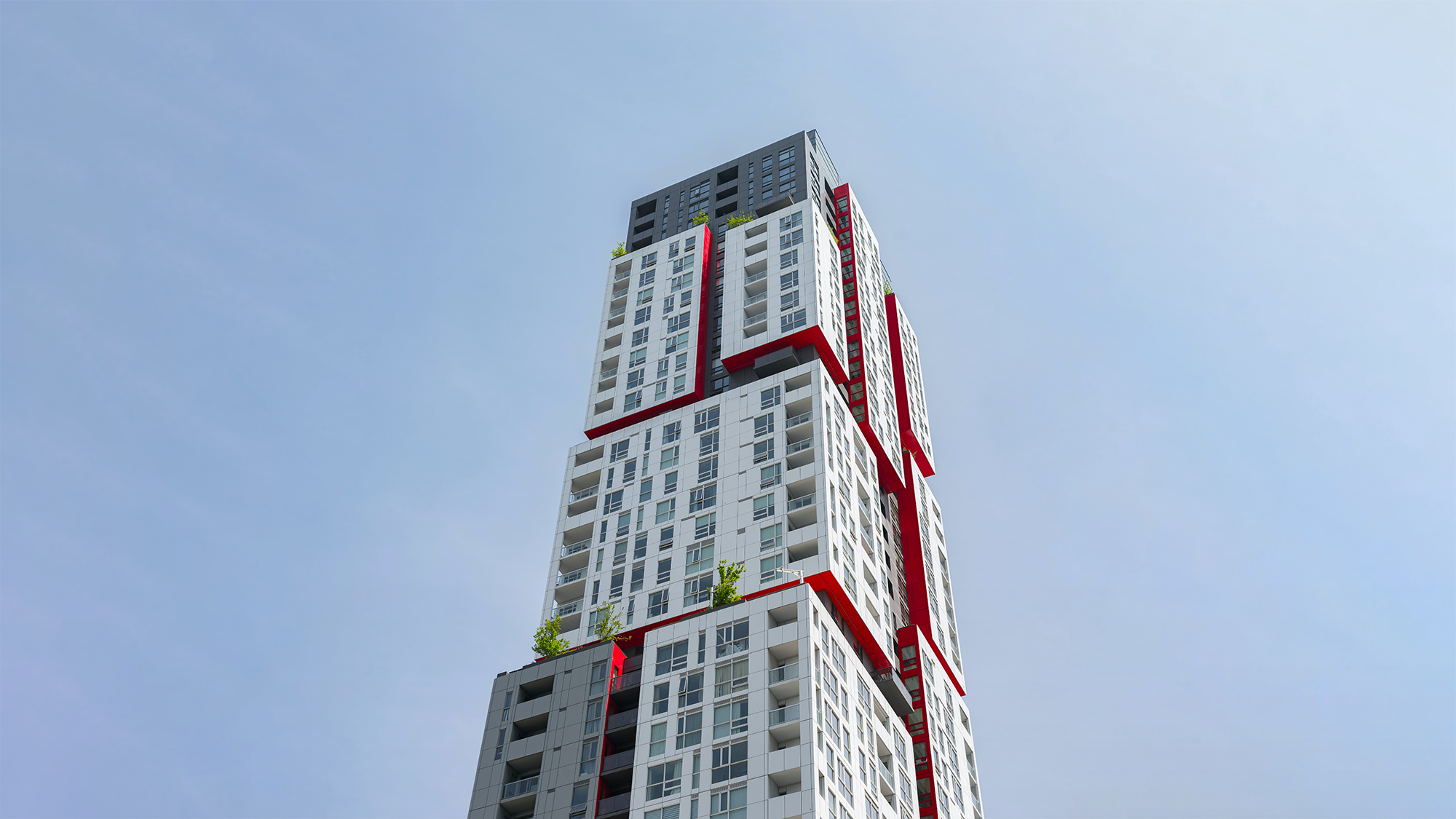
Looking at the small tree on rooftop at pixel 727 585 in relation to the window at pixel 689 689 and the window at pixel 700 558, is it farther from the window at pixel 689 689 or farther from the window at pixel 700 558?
the window at pixel 689 689

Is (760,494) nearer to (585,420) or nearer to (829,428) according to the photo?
(829,428)

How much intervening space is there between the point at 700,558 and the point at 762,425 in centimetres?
1343

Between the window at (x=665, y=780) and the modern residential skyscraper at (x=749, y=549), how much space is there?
0.15 m

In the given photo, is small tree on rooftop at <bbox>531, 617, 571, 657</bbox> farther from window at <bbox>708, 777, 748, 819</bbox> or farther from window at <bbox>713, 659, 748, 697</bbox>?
window at <bbox>708, 777, 748, 819</bbox>

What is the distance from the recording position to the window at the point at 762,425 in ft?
342

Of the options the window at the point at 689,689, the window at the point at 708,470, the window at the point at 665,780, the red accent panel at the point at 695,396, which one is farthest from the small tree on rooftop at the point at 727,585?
the red accent panel at the point at 695,396

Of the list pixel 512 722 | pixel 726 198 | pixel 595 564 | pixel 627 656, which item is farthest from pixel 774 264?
pixel 512 722

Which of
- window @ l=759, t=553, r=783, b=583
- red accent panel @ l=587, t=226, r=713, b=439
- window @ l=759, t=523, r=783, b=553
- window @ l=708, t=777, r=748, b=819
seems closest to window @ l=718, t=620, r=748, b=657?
window @ l=759, t=553, r=783, b=583

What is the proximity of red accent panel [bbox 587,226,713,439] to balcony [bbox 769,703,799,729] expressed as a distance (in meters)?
37.6

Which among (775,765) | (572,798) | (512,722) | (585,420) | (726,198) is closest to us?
(775,765)

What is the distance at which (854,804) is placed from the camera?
81.1m

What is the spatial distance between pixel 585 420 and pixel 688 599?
28.0 meters

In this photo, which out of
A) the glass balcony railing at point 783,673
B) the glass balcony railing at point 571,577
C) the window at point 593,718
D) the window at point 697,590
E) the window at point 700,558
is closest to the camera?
the glass balcony railing at point 783,673

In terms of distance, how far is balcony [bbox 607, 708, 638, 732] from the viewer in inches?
3425
